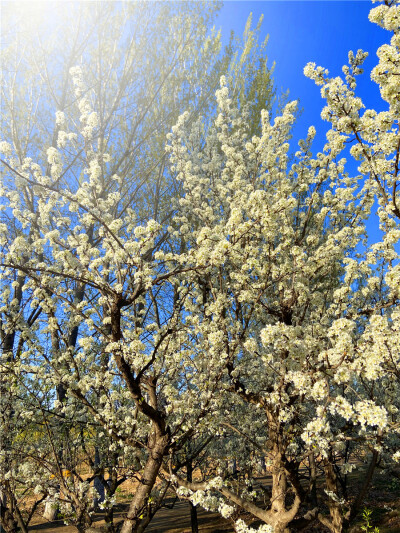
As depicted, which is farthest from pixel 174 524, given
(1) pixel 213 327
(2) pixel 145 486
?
(1) pixel 213 327

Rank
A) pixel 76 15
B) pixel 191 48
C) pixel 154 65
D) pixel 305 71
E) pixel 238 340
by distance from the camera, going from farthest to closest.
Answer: pixel 191 48 → pixel 154 65 → pixel 76 15 → pixel 238 340 → pixel 305 71

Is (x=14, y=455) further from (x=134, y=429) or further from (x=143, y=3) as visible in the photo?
(x=143, y=3)

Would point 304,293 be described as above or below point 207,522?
above

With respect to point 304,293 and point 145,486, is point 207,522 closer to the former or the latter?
point 145,486

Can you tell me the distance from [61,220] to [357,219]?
5.28 meters

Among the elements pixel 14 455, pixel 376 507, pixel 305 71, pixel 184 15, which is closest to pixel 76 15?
pixel 184 15

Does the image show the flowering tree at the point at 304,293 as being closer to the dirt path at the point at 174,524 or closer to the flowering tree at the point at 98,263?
the flowering tree at the point at 98,263

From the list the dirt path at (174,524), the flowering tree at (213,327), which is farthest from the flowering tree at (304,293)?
the dirt path at (174,524)

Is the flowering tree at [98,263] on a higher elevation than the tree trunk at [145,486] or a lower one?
higher

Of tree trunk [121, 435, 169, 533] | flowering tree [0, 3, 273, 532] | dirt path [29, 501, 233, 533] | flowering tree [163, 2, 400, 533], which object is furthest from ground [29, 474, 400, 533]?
tree trunk [121, 435, 169, 533]

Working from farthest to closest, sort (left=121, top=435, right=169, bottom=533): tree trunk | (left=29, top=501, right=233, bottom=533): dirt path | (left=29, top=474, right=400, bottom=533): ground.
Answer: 1. (left=29, top=501, right=233, bottom=533): dirt path
2. (left=29, top=474, right=400, bottom=533): ground
3. (left=121, top=435, right=169, bottom=533): tree trunk

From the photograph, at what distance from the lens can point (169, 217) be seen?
11.9 metres

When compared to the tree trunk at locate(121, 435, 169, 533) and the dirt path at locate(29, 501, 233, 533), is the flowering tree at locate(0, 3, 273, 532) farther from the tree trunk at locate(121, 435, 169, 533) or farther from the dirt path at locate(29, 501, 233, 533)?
the dirt path at locate(29, 501, 233, 533)

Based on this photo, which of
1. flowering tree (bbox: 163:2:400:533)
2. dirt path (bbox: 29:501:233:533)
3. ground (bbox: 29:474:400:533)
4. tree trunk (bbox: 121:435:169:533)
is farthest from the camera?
dirt path (bbox: 29:501:233:533)
